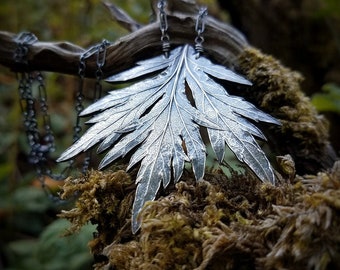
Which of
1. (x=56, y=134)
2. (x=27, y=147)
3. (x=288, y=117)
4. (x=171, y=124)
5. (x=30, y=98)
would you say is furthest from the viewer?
(x=56, y=134)

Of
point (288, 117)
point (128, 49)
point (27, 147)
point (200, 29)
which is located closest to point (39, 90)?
point (128, 49)

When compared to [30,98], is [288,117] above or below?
below

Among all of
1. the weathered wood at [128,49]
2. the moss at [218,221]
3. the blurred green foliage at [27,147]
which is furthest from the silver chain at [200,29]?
the blurred green foliage at [27,147]

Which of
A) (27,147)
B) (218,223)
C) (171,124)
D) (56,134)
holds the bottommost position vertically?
(218,223)

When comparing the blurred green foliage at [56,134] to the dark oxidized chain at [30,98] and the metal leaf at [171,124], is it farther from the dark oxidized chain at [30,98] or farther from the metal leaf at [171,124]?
the metal leaf at [171,124]

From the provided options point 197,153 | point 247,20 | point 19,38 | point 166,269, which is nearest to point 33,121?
point 19,38

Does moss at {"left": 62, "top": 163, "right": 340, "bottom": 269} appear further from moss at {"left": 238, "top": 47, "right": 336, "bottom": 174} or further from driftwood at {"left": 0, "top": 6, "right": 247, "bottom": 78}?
driftwood at {"left": 0, "top": 6, "right": 247, "bottom": 78}

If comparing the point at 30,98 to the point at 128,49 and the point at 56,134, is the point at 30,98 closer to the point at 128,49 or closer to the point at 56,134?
the point at 128,49

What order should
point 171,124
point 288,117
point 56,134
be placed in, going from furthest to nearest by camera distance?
point 56,134
point 288,117
point 171,124

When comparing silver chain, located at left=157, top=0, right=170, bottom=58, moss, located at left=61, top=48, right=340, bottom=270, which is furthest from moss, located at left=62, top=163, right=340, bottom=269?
silver chain, located at left=157, top=0, right=170, bottom=58
